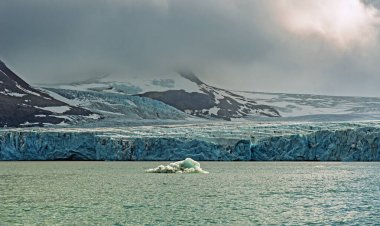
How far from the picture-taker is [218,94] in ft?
628

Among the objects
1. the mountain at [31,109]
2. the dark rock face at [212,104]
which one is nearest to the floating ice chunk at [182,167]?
the mountain at [31,109]

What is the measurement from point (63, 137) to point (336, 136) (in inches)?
1096

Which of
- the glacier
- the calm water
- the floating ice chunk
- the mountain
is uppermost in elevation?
the mountain

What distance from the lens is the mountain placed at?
101m

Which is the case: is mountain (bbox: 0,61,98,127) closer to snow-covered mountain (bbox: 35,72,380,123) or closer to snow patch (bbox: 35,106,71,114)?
snow patch (bbox: 35,106,71,114)

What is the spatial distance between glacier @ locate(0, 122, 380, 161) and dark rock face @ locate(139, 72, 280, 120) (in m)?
93.9

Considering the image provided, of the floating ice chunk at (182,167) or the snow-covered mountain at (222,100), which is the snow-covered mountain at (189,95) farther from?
the floating ice chunk at (182,167)

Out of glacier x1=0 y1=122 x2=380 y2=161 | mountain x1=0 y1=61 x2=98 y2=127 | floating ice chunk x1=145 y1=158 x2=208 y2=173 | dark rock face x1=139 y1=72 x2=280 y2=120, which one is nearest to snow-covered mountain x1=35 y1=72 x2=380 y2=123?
dark rock face x1=139 y1=72 x2=280 y2=120

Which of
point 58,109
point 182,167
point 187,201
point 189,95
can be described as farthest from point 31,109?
point 187,201

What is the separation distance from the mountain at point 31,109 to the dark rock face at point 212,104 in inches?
1718

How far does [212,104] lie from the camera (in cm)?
17825

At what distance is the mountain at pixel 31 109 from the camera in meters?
101

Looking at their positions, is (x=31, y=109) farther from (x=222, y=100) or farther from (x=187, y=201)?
(x=187, y=201)

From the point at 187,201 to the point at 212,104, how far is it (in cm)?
15233
